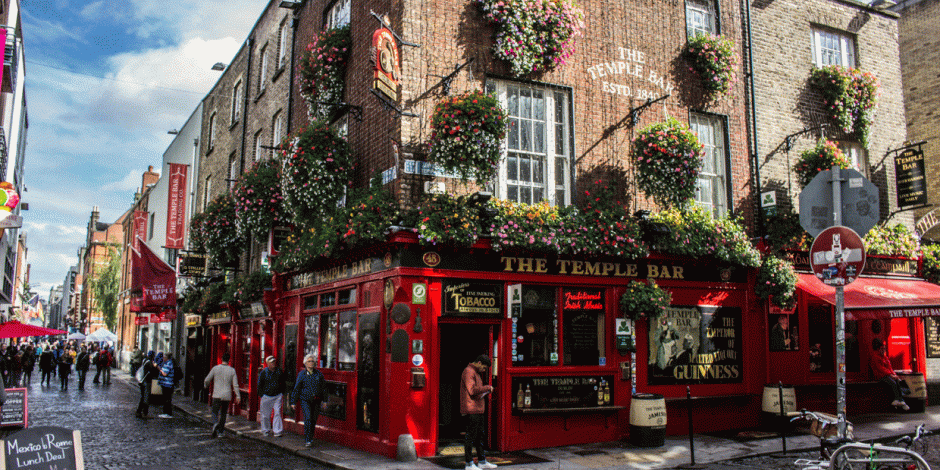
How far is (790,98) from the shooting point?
15453 millimetres

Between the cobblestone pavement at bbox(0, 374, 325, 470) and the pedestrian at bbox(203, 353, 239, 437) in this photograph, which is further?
the pedestrian at bbox(203, 353, 239, 437)

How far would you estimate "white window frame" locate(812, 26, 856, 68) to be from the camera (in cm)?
1619

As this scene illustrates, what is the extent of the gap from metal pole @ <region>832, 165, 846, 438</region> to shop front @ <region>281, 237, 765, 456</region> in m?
4.43

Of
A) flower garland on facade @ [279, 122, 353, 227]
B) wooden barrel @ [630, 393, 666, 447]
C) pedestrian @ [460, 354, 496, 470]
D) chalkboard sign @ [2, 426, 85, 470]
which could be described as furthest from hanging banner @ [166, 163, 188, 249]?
chalkboard sign @ [2, 426, 85, 470]

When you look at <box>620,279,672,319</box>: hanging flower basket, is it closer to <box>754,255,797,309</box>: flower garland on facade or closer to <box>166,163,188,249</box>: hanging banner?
<box>754,255,797,309</box>: flower garland on facade

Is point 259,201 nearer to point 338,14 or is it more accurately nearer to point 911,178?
point 338,14

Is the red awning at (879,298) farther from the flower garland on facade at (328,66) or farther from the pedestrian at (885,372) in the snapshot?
the flower garland on facade at (328,66)

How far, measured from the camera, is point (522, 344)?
38.6 feet

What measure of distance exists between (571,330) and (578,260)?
1.29 m

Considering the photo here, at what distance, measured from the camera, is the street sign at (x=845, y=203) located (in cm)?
750

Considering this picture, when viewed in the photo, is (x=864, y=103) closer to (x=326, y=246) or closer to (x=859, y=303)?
(x=859, y=303)

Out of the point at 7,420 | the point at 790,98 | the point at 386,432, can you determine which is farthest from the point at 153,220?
the point at 790,98

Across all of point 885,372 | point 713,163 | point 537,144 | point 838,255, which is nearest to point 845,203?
point 838,255

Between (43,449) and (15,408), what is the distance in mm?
11022
